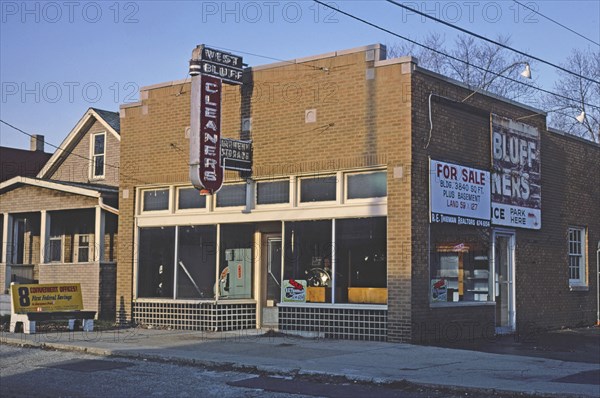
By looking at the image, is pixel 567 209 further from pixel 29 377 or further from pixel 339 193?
pixel 29 377

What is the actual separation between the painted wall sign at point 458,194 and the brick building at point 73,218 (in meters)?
9.01

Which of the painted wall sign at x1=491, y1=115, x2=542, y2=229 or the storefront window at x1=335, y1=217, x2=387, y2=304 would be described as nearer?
the storefront window at x1=335, y1=217, x2=387, y2=304

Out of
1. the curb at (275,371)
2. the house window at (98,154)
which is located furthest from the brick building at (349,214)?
the house window at (98,154)

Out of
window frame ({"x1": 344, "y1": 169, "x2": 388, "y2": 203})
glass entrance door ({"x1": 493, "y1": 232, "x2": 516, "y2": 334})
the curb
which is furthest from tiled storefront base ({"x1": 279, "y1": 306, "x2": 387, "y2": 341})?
the curb

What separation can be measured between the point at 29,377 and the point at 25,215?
13522 mm

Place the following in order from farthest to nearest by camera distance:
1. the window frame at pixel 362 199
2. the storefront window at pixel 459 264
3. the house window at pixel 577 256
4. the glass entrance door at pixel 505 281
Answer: the house window at pixel 577 256
the glass entrance door at pixel 505 281
the storefront window at pixel 459 264
the window frame at pixel 362 199

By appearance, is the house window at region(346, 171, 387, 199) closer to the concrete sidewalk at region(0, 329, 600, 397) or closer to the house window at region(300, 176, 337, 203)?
the house window at region(300, 176, 337, 203)

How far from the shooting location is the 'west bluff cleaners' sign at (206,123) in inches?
670

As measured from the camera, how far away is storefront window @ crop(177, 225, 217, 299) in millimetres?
19016

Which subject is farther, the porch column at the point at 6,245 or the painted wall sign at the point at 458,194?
the porch column at the point at 6,245

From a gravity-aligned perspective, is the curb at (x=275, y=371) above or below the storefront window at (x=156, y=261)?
below

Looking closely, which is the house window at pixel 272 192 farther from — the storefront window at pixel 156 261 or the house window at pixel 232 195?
the storefront window at pixel 156 261

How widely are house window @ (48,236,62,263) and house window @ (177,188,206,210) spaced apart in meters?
6.94

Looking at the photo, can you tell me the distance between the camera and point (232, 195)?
18672 millimetres
